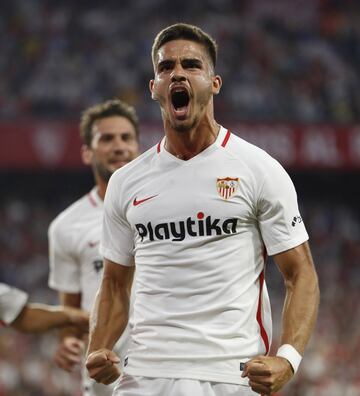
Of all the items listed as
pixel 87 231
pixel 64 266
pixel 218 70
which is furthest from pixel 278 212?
pixel 218 70

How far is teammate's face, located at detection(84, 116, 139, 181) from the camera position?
530cm

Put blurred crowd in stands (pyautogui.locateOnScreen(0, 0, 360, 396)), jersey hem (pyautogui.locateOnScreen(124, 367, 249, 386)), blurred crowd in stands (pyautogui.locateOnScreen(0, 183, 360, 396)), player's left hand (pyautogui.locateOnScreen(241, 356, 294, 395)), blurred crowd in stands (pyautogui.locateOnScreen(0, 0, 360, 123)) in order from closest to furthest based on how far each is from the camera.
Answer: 1. player's left hand (pyautogui.locateOnScreen(241, 356, 294, 395))
2. jersey hem (pyautogui.locateOnScreen(124, 367, 249, 386))
3. blurred crowd in stands (pyautogui.locateOnScreen(0, 183, 360, 396))
4. blurred crowd in stands (pyautogui.locateOnScreen(0, 0, 360, 396))
5. blurred crowd in stands (pyautogui.locateOnScreen(0, 0, 360, 123))

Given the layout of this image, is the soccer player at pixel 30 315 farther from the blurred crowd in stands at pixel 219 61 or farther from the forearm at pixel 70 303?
the blurred crowd in stands at pixel 219 61

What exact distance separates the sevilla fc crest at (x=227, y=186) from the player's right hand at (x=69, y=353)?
2.16m

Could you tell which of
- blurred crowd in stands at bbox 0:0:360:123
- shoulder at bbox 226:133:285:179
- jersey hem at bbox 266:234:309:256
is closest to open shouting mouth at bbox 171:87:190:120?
shoulder at bbox 226:133:285:179

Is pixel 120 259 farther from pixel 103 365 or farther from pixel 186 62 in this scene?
pixel 186 62

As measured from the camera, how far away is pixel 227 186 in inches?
128

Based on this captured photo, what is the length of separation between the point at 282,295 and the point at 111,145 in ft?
30.4

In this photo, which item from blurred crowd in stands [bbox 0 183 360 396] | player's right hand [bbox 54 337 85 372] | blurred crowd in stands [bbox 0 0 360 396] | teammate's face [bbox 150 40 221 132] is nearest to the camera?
teammate's face [bbox 150 40 221 132]

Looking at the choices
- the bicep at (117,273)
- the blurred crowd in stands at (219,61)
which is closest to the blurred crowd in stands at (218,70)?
the blurred crowd in stands at (219,61)

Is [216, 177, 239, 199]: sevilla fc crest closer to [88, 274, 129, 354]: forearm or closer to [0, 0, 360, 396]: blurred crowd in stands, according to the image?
[88, 274, 129, 354]: forearm

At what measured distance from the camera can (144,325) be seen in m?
3.33

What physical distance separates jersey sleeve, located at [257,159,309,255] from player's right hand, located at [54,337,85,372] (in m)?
2.18

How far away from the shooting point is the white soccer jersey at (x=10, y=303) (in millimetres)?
4793
